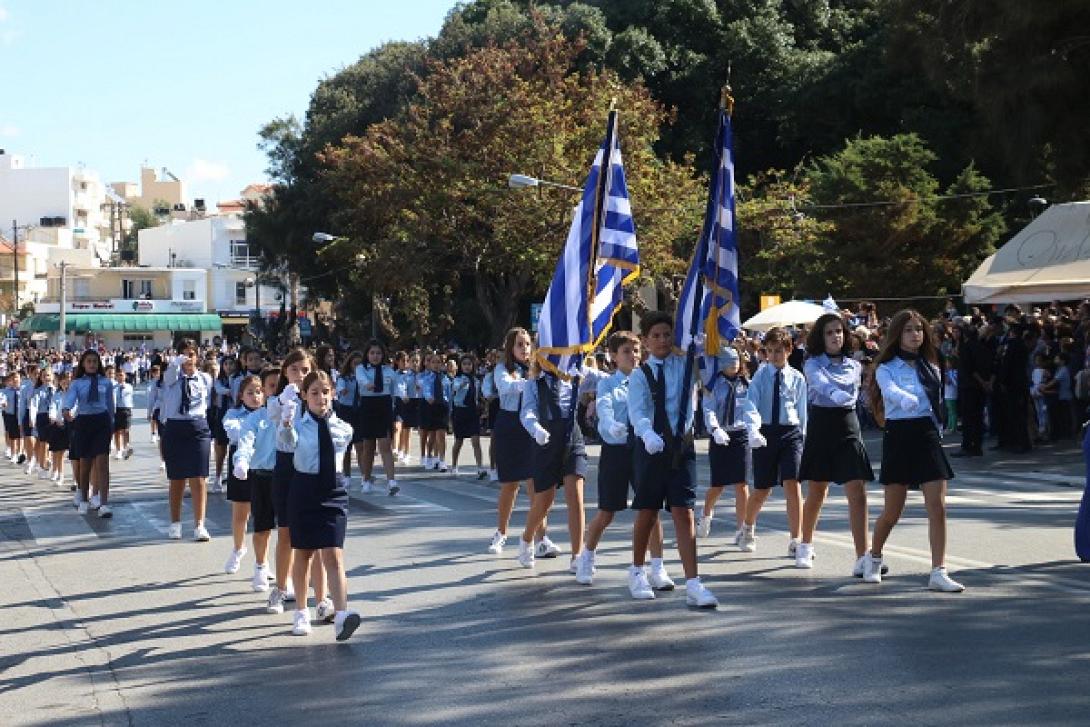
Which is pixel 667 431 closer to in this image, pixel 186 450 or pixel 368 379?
pixel 186 450

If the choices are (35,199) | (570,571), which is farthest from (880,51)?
(35,199)

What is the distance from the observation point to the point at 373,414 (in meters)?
17.4

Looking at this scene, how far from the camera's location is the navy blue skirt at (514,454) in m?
Result: 11.3

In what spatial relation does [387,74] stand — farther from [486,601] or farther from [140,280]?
[140,280]

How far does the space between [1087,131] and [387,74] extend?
29958mm

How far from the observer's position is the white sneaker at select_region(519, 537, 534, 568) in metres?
10.8

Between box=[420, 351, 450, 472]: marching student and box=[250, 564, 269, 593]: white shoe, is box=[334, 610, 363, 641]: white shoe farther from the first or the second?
box=[420, 351, 450, 472]: marching student

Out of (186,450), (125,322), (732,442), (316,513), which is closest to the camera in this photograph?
(316,513)

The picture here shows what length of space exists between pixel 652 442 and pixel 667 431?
33cm

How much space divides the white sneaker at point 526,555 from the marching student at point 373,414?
6.43m

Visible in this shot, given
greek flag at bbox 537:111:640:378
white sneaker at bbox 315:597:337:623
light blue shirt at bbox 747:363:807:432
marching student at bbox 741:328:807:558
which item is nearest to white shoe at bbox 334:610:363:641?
white sneaker at bbox 315:597:337:623

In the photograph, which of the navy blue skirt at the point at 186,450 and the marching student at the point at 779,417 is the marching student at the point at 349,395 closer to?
the navy blue skirt at the point at 186,450

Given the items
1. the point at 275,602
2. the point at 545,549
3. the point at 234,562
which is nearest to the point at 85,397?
the point at 234,562

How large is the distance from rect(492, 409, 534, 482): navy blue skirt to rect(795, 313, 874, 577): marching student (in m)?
2.29
